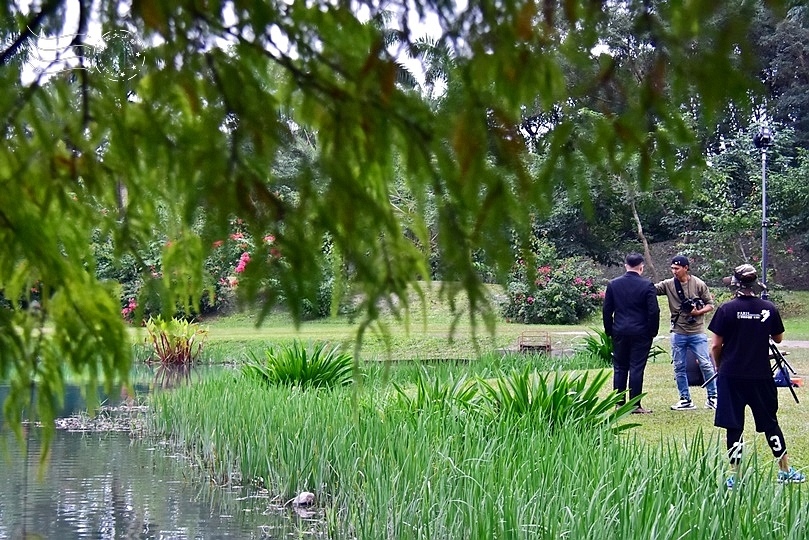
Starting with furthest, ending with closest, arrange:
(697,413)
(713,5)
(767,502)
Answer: (697,413) → (767,502) → (713,5)

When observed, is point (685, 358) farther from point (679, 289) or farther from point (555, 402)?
point (555, 402)

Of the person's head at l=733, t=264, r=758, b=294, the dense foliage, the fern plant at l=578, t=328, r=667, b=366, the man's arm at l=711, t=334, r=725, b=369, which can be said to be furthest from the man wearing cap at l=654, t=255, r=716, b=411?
the dense foliage

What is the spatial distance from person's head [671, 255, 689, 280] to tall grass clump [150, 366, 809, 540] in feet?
6.14

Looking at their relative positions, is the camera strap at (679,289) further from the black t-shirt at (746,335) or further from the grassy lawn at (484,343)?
the black t-shirt at (746,335)

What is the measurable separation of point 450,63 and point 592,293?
2459cm

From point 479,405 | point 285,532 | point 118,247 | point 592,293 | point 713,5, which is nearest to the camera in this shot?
point 713,5

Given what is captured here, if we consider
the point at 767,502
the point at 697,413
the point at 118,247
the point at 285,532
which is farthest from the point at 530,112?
the point at 697,413

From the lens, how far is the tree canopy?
183 cm

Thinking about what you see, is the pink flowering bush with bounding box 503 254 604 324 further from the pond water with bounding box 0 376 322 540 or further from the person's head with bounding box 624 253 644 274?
the pond water with bounding box 0 376 322 540

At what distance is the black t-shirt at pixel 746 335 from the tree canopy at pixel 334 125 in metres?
4.82

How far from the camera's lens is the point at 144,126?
2025 millimetres

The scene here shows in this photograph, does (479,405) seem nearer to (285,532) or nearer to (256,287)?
(285,532)

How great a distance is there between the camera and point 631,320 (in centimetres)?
901

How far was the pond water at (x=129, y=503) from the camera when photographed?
7.31m
